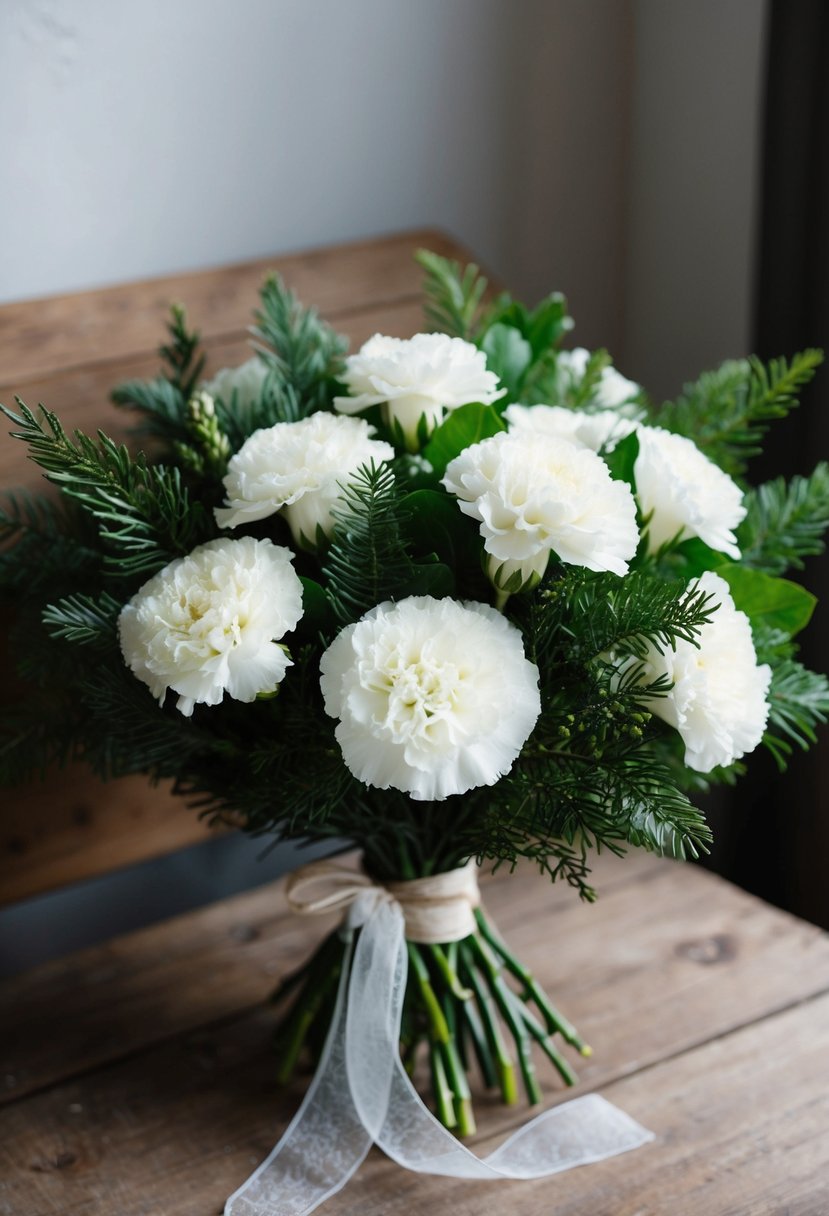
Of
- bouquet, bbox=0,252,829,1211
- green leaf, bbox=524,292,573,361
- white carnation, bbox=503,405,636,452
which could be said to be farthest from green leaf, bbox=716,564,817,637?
green leaf, bbox=524,292,573,361

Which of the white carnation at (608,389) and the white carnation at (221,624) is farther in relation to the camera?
the white carnation at (608,389)

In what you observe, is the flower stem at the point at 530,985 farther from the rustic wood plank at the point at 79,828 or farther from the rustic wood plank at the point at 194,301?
the rustic wood plank at the point at 194,301

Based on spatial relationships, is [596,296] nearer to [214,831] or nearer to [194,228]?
[194,228]

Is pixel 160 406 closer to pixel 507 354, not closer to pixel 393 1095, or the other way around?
pixel 507 354

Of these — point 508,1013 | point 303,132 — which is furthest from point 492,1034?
point 303,132

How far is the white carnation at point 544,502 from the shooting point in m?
0.67

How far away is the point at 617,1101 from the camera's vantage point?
2.93 feet

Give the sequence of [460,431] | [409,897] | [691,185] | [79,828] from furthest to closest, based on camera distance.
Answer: [691,185] → [79,828] → [409,897] → [460,431]

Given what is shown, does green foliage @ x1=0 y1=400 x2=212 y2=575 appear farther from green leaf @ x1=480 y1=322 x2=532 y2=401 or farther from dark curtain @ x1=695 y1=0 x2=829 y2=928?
dark curtain @ x1=695 y1=0 x2=829 y2=928

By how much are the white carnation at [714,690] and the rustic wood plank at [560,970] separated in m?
0.32

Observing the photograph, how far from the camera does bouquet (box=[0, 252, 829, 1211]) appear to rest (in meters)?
0.68

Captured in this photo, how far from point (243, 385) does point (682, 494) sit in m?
0.33

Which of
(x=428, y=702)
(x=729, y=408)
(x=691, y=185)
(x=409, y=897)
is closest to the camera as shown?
(x=428, y=702)

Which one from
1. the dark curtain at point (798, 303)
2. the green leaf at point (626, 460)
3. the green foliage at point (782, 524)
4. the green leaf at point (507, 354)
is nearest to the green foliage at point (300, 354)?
the green leaf at point (507, 354)
